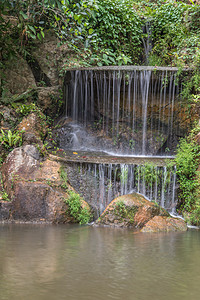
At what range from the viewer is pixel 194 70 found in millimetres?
10359

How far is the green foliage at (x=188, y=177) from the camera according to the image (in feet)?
27.0

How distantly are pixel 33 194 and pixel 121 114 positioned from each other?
508 cm

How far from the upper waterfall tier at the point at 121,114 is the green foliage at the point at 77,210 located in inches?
143

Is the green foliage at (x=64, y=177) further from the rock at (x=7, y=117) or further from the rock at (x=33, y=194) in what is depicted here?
the rock at (x=7, y=117)

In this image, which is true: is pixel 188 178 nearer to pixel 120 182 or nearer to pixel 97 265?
pixel 120 182

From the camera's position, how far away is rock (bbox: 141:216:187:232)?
682cm

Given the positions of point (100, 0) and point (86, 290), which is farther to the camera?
point (100, 0)

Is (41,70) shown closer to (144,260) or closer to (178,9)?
(178,9)

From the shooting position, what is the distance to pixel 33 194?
7602 millimetres

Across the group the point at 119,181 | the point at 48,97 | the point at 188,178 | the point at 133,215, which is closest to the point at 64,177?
the point at 119,181

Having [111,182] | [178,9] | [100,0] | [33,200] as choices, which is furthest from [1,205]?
[178,9]

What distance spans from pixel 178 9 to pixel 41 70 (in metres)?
5.92

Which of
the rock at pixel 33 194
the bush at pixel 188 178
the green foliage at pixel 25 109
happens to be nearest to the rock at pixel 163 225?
the bush at pixel 188 178

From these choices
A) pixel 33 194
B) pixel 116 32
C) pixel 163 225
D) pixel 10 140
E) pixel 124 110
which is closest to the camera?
pixel 163 225
